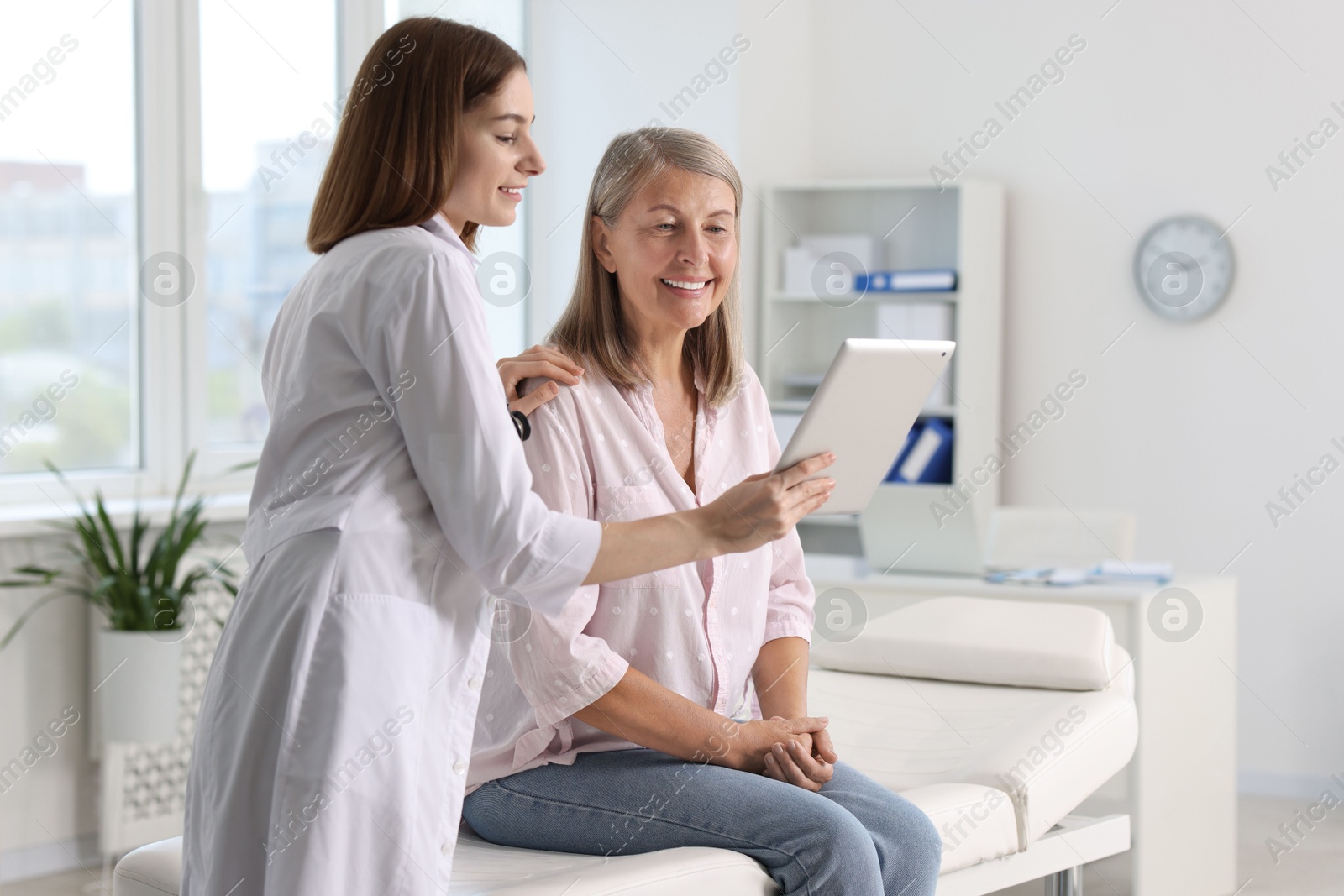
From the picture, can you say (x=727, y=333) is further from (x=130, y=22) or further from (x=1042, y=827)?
(x=130, y=22)

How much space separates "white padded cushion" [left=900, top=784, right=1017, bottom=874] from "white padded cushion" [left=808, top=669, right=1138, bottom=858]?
0.09 ft

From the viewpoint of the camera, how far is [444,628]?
1.27 metres

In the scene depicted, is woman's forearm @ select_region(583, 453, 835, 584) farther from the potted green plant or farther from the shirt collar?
the potted green plant

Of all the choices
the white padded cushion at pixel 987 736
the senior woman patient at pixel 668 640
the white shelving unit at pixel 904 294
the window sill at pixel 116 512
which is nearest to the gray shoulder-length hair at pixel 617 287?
the senior woman patient at pixel 668 640

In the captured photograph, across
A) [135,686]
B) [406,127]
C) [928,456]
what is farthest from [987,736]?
[928,456]

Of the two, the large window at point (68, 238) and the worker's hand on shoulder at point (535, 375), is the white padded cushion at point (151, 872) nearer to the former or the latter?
the worker's hand on shoulder at point (535, 375)

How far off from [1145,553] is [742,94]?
2.07m

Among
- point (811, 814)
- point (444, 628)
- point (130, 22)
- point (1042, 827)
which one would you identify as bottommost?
point (1042, 827)

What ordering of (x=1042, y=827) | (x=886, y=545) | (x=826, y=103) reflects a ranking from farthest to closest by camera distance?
1. (x=826, y=103)
2. (x=886, y=545)
3. (x=1042, y=827)

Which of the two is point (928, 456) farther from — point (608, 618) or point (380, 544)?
point (380, 544)

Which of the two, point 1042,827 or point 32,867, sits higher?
point 1042,827

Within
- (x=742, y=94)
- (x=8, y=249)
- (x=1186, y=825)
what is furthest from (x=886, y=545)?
(x=8, y=249)

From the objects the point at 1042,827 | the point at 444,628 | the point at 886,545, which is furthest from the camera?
the point at 886,545

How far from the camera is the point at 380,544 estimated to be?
120cm
